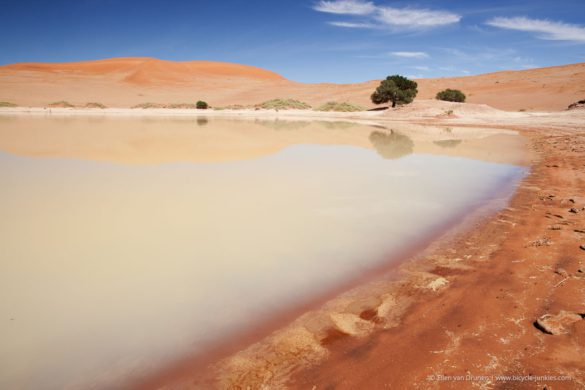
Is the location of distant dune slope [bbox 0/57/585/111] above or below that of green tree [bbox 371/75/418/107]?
above

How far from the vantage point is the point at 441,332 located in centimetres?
276

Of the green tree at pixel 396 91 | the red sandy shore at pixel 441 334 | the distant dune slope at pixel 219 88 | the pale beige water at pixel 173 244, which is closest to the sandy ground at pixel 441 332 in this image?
the red sandy shore at pixel 441 334

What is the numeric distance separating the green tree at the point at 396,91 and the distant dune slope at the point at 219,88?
13.0 metres

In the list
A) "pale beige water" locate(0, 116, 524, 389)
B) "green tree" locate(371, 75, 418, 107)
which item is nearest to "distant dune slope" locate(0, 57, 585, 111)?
"green tree" locate(371, 75, 418, 107)

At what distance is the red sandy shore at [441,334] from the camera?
231 cm

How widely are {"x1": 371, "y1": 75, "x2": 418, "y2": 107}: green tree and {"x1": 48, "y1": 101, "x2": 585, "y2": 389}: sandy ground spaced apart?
38438mm

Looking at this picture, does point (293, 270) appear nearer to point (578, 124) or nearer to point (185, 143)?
point (185, 143)

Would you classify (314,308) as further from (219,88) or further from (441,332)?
(219,88)

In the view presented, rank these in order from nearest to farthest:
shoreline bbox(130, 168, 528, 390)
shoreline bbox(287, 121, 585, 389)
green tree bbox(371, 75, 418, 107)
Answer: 1. shoreline bbox(287, 121, 585, 389)
2. shoreline bbox(130, 168, 528, 390)
3. green tree bbox(371, 75, 418, 107)

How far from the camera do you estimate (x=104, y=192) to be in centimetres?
663

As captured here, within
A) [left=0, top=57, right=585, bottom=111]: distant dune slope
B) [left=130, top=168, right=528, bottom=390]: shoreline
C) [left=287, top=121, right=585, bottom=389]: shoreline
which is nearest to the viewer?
[left=287, top=121, right=585, bottom=389]: shoreline

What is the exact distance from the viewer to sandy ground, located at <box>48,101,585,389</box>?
231cm

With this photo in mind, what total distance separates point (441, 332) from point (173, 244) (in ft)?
10.1

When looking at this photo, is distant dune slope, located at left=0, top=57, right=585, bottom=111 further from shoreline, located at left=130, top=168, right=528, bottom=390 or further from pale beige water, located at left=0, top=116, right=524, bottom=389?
shoreline, located at left=130, top=168, right=528, bottom=390
